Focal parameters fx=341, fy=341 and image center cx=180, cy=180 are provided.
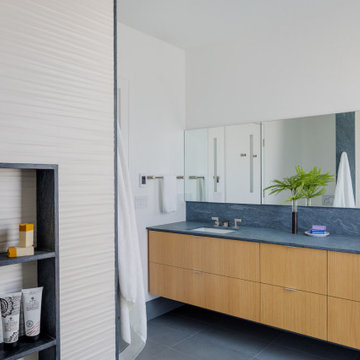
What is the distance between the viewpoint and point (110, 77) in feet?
5.24

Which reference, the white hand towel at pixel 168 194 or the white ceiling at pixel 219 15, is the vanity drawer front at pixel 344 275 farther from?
the white ceiling at pixel 219 15

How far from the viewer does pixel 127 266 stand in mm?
1689

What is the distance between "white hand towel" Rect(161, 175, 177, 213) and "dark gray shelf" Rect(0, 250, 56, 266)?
1977 millimetres

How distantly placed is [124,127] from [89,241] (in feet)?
5.17

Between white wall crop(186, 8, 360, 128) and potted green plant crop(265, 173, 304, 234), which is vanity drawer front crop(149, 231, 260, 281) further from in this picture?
white wall crop(186, 8, 360, 128)

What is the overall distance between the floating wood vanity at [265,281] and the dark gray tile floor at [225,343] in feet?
0.83

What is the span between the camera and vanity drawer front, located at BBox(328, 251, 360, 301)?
2.09m

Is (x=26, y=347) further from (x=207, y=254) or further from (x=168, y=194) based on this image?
(x=168, y=194)

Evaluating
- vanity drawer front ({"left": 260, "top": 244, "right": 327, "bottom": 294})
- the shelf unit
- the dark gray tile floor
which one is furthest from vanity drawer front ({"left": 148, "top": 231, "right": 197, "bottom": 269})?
the shelf unit

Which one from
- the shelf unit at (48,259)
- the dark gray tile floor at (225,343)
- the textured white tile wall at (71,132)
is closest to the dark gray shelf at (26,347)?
the shelf unit at (48,259)

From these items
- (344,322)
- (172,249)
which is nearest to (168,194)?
(172,249)

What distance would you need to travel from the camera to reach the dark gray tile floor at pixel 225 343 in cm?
247

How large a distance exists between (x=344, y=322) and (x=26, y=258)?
194cm

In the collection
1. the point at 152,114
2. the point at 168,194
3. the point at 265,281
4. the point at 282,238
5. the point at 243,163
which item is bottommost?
the point at 265,281
